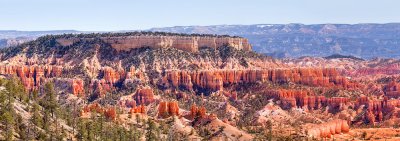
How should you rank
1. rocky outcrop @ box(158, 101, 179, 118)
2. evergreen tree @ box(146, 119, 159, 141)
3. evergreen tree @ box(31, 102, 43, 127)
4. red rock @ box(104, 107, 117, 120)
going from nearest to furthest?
evergreen tree @ box(31, 102, 43, 127) < evergreen tree @ box(146, 119, 159, 141) < red rock @ box(104, 107, 117, 120) < rocky outcrop @ box(158, 101, 179, 118)

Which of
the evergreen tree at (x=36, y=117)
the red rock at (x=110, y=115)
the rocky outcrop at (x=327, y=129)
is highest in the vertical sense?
the evergreen tree at (x=36, y=117)

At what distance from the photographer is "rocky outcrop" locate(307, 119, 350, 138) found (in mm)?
149125

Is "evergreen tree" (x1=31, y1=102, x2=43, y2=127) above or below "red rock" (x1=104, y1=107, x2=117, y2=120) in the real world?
above

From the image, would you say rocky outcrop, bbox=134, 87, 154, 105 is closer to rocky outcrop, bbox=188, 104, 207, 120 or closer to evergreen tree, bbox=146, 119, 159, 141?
rocky outcrop, bbox=188, 104, 207, 120

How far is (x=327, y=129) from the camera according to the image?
511ft

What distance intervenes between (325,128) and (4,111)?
260 ft

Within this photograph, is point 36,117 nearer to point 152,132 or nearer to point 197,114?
point 152,132

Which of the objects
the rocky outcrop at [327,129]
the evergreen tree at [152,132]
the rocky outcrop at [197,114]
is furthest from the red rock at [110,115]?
the rocky outcrop at [327,129]

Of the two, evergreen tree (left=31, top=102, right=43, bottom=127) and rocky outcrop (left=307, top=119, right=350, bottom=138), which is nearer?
evergreen tree (left=31, top=102, right=43, bottom=127)

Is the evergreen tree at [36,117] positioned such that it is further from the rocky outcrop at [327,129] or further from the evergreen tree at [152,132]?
the rocky outcrop at [327,129]

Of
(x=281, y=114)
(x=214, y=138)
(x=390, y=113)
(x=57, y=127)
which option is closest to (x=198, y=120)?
(x=214, y=138)

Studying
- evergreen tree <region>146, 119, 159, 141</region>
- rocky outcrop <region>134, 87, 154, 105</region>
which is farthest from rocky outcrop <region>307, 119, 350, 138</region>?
rocky outcrop <region>134, 87, 154, 105</region>

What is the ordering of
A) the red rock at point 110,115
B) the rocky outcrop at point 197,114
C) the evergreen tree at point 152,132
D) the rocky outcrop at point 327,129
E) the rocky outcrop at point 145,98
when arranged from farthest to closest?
the rocky outcrop at point 145,98 → the rocky outcrop at point 327,129 → the rocky outcrop at point 197,114 → the red rock at point 110,115 → the evergreen tree at point 152,132

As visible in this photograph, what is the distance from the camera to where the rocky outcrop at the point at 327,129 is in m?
149
